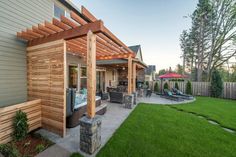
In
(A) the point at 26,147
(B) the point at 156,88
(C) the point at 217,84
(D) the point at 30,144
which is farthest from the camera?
(B) the point at 156,88

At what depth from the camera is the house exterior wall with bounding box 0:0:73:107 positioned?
12.1ft

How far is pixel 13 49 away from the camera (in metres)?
3.95

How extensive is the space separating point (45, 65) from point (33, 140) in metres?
2.40

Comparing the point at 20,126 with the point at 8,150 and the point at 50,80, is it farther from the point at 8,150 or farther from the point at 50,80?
the point at 50,80

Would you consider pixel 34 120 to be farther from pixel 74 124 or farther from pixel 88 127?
pixel 88 127

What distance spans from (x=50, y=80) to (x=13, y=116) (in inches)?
55.0

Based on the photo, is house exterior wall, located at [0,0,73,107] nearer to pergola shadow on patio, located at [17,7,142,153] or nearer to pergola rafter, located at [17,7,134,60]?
pergola shadow on patio, located at [17,7,142,153]

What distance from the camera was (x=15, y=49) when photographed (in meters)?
4.02

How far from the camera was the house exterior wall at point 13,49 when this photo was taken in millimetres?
3674

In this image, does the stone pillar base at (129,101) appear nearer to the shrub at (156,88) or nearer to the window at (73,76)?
the window at (73,76)

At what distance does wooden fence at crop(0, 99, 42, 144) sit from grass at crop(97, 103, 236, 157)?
2.68 m

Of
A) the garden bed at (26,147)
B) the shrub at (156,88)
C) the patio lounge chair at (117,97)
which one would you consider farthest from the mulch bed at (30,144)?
the shrub at (156,88)

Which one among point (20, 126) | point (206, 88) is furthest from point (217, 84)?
point (20, 126)

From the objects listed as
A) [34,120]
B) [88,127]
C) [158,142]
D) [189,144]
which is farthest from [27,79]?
[189,144]
